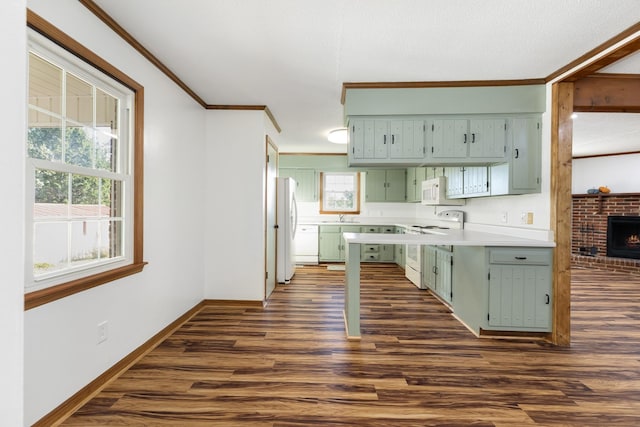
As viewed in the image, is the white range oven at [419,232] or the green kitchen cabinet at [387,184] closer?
the white range oven at [419,232]

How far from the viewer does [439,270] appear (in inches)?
155

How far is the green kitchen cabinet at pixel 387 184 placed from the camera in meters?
6.47

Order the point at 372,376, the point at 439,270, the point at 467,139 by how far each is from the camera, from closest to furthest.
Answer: the point at 372,376, the point at 467,139, the point at 439,270

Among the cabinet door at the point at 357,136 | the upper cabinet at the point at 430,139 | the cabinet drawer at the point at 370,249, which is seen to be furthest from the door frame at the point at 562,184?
the cabinet drawer at the point at 370,249

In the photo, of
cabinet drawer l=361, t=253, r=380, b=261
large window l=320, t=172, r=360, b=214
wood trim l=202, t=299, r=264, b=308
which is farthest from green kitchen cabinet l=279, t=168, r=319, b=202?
wood trim l=202, t=299, r=264, b=308

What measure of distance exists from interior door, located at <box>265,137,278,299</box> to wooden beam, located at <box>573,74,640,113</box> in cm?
327

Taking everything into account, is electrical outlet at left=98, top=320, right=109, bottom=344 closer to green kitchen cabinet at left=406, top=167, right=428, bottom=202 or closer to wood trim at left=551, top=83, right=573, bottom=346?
wood trim at left=551, top=83, right=573, bottom=346

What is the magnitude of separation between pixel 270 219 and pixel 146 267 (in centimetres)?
186

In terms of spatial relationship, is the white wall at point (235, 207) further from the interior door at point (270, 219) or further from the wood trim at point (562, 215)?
the wood trim at point (562, 215)

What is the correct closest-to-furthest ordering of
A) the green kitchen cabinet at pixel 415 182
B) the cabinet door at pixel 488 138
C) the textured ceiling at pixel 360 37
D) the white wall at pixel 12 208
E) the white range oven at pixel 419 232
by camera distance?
the white wall at pixel 12 208
the textured ceiling at pixel 360 37
the cabinet door at pixel 488 138
the white range oven at pixel 419 232
the green kitchen cabinet at pixel 415 182

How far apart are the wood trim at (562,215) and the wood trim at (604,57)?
5.6 inches

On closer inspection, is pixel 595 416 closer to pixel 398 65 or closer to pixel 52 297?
pixel 398 65

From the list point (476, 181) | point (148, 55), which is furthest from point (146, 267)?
point (476, 181)

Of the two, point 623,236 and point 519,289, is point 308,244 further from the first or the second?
point 623,236
